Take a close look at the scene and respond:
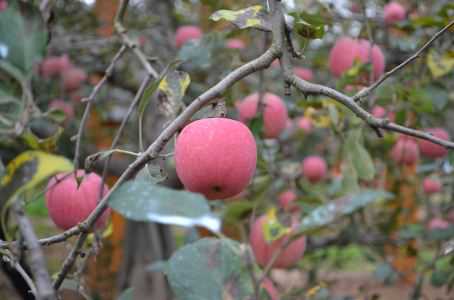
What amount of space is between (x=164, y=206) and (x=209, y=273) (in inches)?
10.4

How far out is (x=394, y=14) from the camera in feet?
6.23

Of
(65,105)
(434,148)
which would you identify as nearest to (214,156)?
(434,148)

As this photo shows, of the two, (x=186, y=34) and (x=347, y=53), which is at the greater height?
(x=347, y=53)

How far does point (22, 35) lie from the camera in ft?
1.78

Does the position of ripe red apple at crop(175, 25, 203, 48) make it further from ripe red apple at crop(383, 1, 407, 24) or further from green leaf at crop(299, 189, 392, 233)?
green leaf at crop(299, 189, 392, 233)

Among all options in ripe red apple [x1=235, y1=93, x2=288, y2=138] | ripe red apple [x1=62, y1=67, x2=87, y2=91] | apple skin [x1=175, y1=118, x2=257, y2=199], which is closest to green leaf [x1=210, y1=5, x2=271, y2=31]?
apple skin [x1=175, y1=118, x2=257, y2=199]

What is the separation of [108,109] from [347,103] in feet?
6.84

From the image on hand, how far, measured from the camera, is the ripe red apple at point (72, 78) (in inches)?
89.0

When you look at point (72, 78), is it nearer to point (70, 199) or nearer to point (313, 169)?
point (313, 169)

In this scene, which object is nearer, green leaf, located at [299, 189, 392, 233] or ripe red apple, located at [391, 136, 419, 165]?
green leaf, located at [299, 189, 392, 233]

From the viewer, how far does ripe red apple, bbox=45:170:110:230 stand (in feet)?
2.83

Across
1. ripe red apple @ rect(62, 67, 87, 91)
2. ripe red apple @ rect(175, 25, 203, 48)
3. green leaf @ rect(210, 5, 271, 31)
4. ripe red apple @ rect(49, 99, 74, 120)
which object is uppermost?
green leaf @ rect(210, 5, 271, 31)

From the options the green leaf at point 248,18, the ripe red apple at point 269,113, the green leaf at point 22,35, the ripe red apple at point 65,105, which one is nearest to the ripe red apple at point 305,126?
the ripe red apple at point 269,113

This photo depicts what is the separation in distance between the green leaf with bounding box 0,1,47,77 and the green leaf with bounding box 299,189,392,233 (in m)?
0.34
